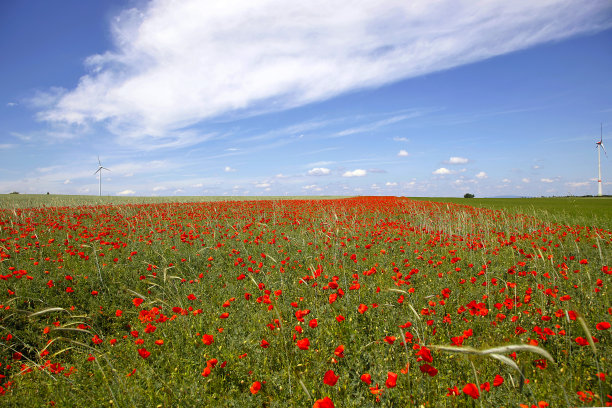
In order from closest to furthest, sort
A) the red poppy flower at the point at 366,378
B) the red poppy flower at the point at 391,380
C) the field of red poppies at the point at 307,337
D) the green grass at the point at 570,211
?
the red poppy flower at the point at 391,380 < the red poppy flower at the point at 366,378 < the field of red poppies at the point at 307,337 < the green grass at the point at 570,211

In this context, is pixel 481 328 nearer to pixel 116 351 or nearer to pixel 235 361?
pixel 235 361

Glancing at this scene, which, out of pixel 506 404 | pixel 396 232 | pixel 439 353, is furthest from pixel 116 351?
pixel 396 232

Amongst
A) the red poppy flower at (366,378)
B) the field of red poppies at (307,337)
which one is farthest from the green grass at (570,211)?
the red poppy flower at (366,378)

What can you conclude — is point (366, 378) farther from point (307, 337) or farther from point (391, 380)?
point (307, 337)

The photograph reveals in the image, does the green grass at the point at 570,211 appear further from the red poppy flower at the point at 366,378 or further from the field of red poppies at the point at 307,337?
the red poppy flower at the point at 366,378

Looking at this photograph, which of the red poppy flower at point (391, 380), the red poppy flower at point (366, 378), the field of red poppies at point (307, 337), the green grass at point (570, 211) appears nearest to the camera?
the red poppy flower at point (391, 380)

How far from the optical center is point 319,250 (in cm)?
763

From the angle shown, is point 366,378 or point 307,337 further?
point 307,337

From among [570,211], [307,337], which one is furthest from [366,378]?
[570,211]

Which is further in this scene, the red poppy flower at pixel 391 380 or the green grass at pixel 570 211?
the green grass at pixel 570 211

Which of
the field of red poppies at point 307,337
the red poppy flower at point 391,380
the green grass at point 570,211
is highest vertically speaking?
the green grass at point 570,211

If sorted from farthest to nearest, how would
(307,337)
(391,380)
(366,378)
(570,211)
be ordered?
1. (570,211)
2. (307,337)
3. (366,378)
4. (391,380)

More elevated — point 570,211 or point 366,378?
point 570,211

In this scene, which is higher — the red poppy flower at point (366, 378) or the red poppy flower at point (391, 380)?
the red poppy flower at point (391, 380)
